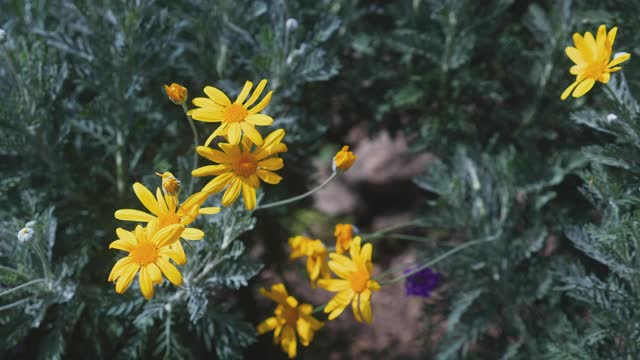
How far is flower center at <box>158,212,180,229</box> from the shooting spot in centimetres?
199

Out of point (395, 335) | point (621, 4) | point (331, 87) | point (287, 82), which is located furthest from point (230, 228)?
point (621, 4)

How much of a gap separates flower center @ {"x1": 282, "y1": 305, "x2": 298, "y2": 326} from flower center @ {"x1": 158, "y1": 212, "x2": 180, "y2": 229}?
26.3 inches

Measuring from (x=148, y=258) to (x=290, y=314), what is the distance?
2.35 feet

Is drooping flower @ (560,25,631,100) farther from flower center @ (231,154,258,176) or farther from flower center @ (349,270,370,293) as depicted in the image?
flower center @ (231,154,258,176)

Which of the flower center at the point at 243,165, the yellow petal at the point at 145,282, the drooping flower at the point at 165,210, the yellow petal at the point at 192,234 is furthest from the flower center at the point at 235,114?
the yellow petal at the point at 145,282

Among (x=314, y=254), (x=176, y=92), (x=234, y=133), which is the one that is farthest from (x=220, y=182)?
(x=314, y=254)

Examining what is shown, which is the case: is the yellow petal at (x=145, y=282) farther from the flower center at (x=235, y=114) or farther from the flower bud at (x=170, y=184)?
the flower center at (x=235, y=114)

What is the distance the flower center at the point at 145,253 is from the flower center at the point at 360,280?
25.8 inches

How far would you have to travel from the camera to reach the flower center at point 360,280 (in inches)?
88.4

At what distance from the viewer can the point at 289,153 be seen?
10.1 ft

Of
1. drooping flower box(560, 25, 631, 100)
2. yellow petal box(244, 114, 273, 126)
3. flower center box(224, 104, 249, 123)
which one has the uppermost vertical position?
flower center box(224, 104, 249, 123)

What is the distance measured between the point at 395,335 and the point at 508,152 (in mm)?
1164

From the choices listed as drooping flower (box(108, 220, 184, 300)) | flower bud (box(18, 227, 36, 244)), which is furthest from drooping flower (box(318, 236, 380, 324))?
flower bud (box(18, 227, 36, 244))

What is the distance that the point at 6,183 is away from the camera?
254 cm
